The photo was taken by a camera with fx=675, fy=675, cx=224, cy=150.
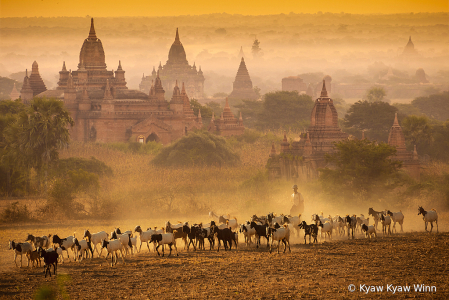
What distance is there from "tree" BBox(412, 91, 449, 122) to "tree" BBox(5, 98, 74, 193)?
71.4 m

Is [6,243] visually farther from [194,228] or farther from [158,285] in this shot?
[158,285]

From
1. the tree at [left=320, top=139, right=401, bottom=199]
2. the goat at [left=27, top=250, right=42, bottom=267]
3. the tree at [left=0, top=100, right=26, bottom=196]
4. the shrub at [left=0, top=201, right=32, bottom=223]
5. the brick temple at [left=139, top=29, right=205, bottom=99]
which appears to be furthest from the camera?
the brick temple at [left=139, top=29, right=205, bottom=99]

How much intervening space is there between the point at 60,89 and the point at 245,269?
49.5 m

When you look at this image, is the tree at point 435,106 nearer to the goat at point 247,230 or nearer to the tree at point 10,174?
the tree at point 10,174

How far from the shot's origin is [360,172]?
30.9 meters

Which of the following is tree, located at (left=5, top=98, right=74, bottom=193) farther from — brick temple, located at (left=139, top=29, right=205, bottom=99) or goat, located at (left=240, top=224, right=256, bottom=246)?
brick temple, located at (left=139, top=29, right=205, bottom=99)

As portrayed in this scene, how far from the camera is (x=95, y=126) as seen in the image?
5919cm

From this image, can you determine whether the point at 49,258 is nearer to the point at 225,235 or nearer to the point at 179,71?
the point at 225,235

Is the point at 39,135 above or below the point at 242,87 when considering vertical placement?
below

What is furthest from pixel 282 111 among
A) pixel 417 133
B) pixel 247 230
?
pixel 247 230

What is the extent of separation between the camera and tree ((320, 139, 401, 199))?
30.8 metres

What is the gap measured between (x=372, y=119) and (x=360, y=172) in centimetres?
3598

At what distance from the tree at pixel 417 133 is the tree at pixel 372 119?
9.35 metres

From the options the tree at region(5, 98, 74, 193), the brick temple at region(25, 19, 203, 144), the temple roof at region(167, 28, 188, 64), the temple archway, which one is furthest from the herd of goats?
the temple roof at region(167, 28, 188, 64)
